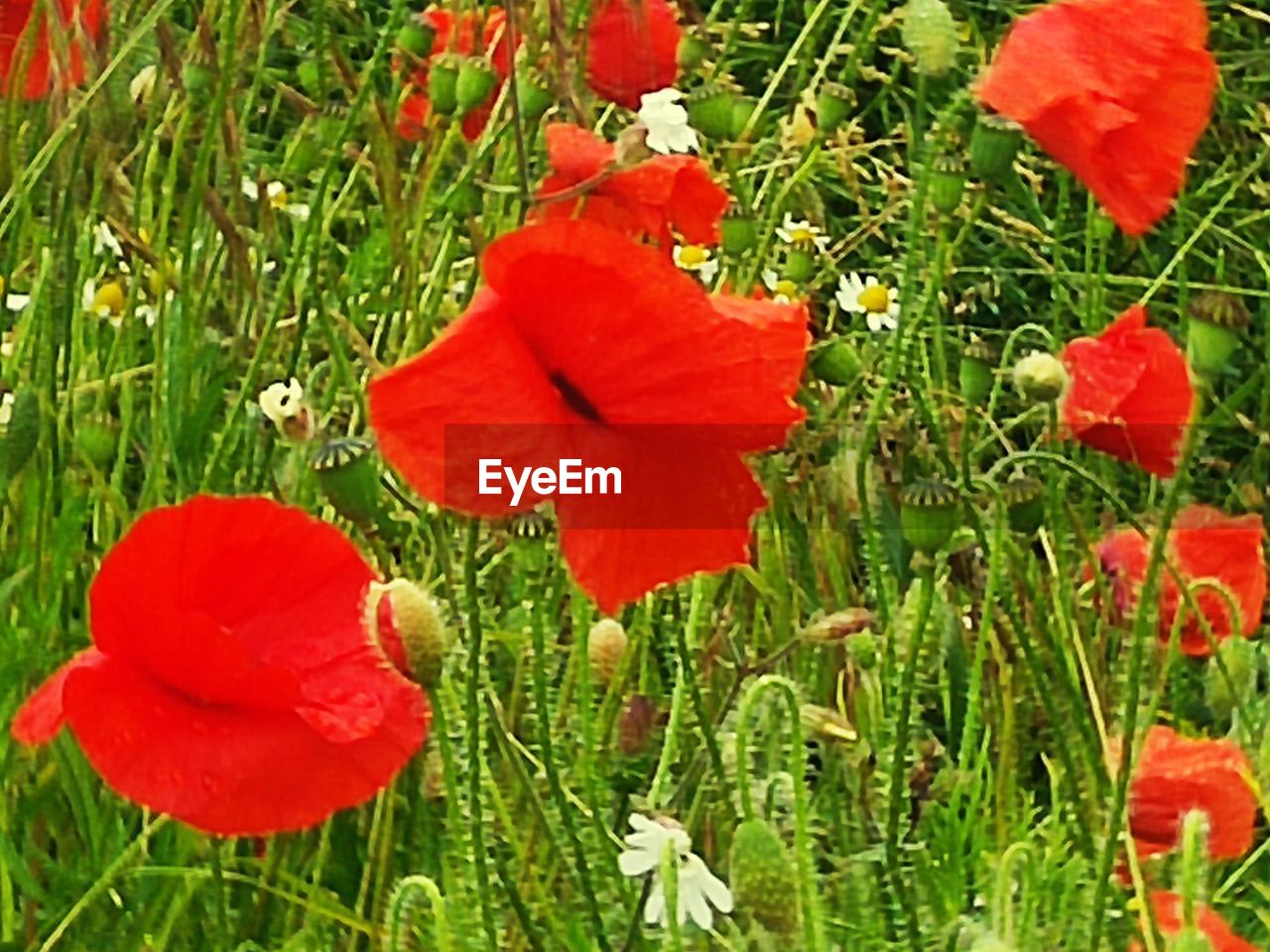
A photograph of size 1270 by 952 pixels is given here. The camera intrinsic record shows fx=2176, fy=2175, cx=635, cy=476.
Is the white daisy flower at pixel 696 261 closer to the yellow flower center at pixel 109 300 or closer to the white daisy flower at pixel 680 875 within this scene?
the yellow flower center at pixel 109 300

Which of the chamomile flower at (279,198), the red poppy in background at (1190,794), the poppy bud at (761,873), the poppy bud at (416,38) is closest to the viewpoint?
the poppy bud at (761,873)

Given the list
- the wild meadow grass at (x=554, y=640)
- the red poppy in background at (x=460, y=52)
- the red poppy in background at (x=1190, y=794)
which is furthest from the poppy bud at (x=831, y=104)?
the red poppy in background at (x=1190, y=794)

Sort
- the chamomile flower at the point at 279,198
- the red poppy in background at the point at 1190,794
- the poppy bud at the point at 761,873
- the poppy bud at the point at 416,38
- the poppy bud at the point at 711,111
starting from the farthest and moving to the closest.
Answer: the chamomile flower at the point at 279,198, the poppy bud at the point at 416,38, the poppy bud at the point at 711,111, the red poppy in background at the point at 1190,794, the poppy bud at the point at 761,873

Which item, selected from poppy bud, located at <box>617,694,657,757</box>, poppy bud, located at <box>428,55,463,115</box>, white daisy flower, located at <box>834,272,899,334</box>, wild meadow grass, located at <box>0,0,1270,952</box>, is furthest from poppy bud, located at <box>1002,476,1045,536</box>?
white daisy flower, located at <box>834,272,899,334</box>

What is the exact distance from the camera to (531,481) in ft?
1.42

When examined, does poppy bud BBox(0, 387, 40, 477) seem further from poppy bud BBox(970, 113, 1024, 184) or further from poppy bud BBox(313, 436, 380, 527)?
poppy bud BBox(970, 113, 1024, 184)

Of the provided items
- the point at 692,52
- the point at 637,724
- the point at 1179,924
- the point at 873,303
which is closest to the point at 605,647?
the point at 637,724

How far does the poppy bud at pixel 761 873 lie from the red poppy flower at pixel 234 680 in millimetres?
90

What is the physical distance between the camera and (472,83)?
0.64 metres

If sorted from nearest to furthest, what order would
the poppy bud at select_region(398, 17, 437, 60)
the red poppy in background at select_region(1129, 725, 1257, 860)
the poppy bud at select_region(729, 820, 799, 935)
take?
1. the poppy bud at select_region(729, 820, 799, 935)
2. the red poppy in background at select_region(1129, 725, 1257, 860)
3. the poppy bud at select_region(398, 17, 437, 60)

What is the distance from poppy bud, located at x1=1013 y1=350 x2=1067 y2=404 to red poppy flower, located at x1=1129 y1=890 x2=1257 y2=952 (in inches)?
5.2

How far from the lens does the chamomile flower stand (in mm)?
872

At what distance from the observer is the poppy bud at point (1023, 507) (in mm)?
545

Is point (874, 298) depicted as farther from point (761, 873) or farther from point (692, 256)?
point (761, 873)
